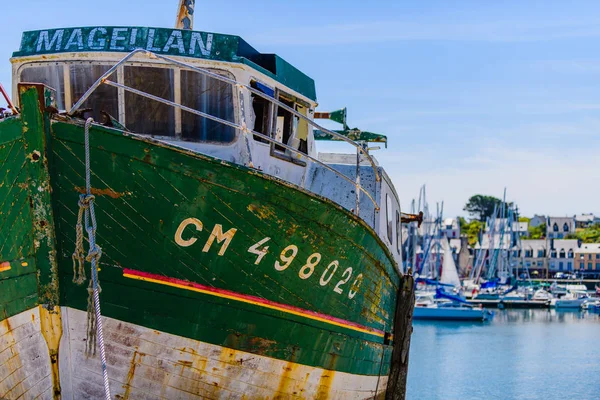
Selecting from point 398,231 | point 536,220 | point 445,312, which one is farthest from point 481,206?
point 398,231

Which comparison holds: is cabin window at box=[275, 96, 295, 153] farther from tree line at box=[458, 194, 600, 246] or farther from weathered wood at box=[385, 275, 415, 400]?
tree line at box=[458, 194, 600, 246]

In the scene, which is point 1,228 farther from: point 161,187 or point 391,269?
point 391,269

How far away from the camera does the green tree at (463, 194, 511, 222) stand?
153 metres

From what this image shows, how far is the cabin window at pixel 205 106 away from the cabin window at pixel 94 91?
0.74 meters

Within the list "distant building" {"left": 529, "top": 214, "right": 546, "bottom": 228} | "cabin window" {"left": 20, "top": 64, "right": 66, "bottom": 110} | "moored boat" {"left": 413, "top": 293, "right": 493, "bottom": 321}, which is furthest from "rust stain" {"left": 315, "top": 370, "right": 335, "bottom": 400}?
"distant building" {"left": 529, "top": 214, "right": 546, "bottom": 228}

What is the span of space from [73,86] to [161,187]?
2.21 meters

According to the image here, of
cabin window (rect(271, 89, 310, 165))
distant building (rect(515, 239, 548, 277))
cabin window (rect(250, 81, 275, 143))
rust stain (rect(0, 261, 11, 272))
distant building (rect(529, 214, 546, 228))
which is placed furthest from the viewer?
distant building (rect(529, 214, 546, 228))

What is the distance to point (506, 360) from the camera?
40.8 m

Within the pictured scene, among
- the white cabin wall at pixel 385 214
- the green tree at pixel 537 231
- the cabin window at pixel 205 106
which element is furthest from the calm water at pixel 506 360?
the green tree at pixel 537 231

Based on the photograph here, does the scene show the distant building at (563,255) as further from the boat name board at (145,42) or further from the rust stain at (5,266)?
the rust stain at (5,266)

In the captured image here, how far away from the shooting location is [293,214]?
8.45m

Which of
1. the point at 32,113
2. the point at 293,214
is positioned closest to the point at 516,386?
the point at 293,214

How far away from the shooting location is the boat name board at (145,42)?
8984mm

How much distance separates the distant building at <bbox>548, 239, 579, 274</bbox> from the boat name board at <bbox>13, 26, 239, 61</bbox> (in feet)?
388
